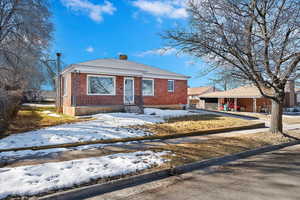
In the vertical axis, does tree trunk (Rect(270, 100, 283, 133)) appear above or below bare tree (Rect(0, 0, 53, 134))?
below

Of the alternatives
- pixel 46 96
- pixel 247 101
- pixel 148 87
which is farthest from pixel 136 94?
pixel 46 96

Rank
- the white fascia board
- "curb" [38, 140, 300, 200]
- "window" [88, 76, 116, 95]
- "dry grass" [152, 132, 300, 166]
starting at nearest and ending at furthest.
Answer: "curb" [38, 140, 300, 200] → "dry grass" [152, 132, 300, 166] → the white fascia board → "window" [88, 76, 116, 95]

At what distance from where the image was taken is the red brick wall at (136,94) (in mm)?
12492

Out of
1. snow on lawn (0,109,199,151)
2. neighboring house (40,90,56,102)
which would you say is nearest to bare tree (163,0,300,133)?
snow on lawn (0,109,199,151)

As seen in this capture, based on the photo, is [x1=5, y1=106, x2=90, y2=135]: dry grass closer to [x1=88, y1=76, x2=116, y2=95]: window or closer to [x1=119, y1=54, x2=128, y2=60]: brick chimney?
[x1=88, y1=76, x2=116, y2=95]: window

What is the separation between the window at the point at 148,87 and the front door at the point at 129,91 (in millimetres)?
1850

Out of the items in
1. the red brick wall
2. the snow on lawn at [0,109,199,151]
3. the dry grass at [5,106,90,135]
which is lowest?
the snow on lawn at [0,109,199,151]

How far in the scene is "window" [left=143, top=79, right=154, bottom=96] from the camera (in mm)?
16297

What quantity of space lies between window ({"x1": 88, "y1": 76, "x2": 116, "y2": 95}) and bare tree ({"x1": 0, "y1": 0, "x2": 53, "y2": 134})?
149 inches

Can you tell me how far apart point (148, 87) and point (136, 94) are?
225 cm

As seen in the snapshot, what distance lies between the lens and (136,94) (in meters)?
14.6

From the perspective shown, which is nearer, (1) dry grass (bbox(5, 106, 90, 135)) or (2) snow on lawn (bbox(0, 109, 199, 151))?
(2) snow on lawn (bbox(0, 109, 199, 151))

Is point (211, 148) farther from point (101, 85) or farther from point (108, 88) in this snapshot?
point (101, 85)

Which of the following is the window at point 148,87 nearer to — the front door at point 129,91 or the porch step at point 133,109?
the front door at point 129,91
